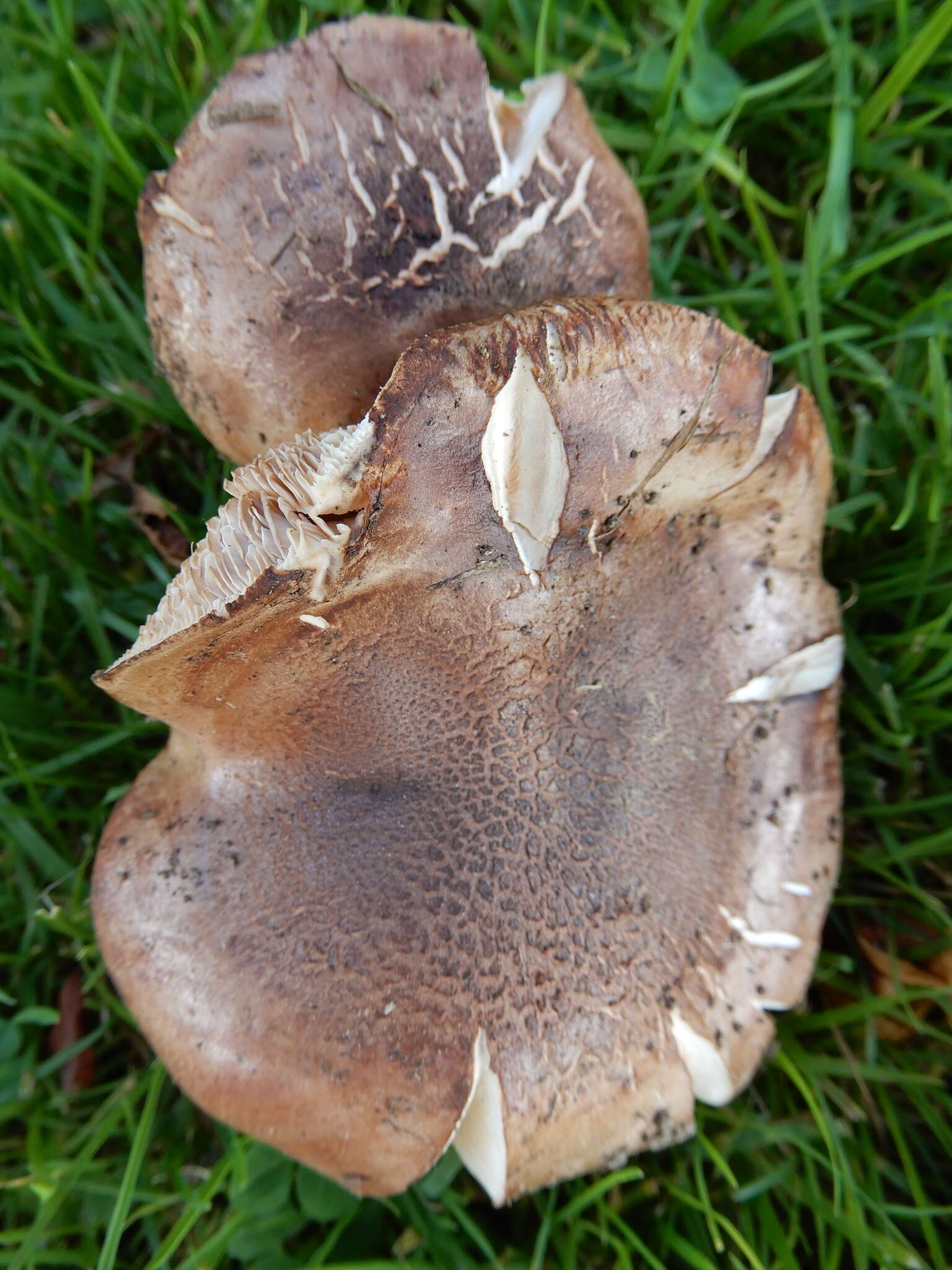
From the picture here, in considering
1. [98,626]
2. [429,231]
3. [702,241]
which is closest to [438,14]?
[702,241]

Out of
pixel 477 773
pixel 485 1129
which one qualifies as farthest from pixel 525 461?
pixel 485 1129

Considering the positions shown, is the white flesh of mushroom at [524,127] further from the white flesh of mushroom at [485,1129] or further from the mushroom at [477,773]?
the white flesh of mushroom at [485,1129]

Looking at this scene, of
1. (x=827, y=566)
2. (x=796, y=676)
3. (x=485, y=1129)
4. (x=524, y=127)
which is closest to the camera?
(x=485, y=1129)

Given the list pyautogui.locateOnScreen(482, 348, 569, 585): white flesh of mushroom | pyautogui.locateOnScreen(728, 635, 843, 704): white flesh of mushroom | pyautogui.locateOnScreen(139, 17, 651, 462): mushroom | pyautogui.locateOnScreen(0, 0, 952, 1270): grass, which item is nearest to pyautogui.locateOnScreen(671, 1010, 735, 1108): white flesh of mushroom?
pyautogui.locateOnScreen(0, 0, 952, 1270): grass

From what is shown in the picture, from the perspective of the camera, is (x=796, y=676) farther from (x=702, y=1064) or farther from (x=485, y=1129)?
(x=485, y=1129)

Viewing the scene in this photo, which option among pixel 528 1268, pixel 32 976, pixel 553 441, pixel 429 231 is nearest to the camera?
pixel 553 441

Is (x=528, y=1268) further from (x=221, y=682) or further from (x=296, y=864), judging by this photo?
(x=221, y=682)

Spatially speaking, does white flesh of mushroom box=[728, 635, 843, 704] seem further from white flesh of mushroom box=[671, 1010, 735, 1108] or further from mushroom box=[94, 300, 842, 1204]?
white flesh of mushroom box=[671, 1010, 735, 1108]
